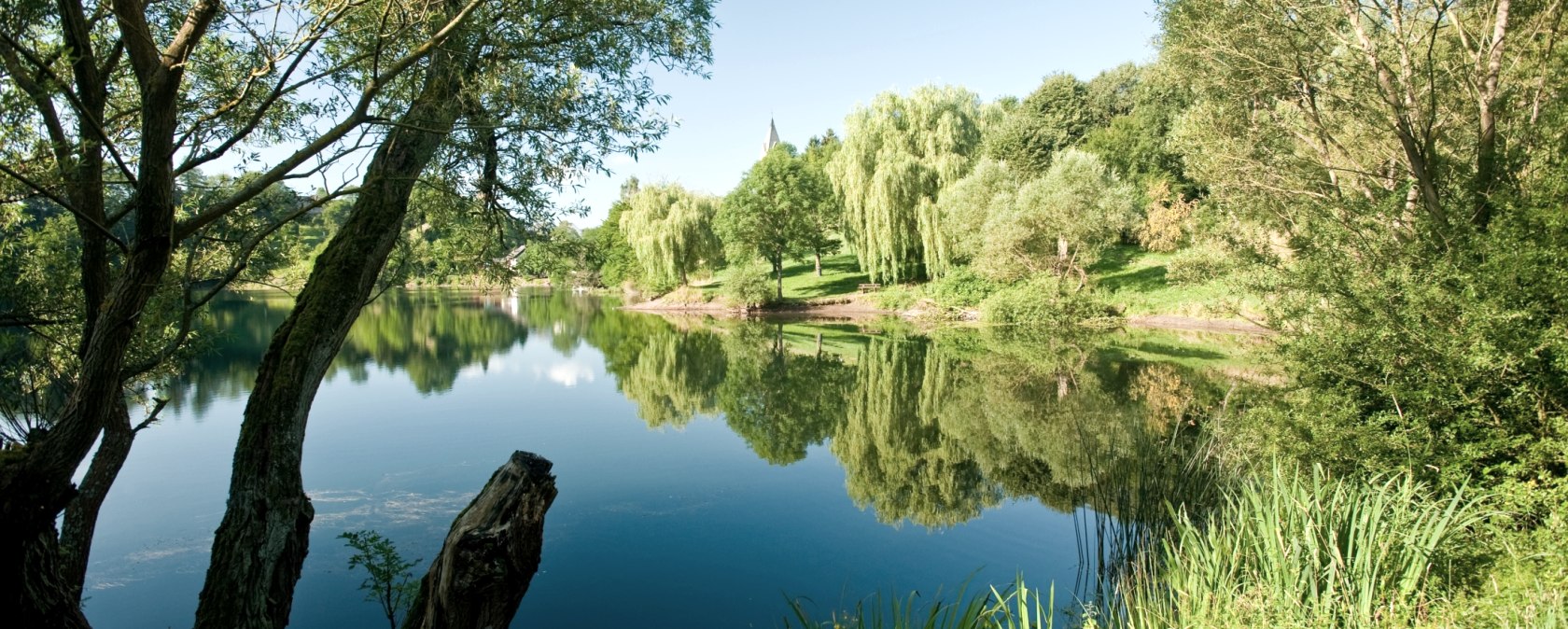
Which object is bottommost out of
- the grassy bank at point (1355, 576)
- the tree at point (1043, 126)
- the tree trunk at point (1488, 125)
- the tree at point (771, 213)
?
the grassy bank at point (1355, 576)

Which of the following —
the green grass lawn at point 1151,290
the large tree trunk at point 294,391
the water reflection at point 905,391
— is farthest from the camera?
the green grass lawn at point 1151,290

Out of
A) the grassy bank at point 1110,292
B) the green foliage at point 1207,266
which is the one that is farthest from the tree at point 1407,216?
the grassy bank at point 1110,292

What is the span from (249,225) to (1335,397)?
812 cm

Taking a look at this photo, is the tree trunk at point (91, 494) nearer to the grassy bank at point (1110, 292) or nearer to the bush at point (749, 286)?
the grassy bank at point (1110, 292)

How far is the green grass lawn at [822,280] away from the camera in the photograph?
35094 mm

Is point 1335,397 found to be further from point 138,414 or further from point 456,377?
point 456,377

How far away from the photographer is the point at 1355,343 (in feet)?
20.4

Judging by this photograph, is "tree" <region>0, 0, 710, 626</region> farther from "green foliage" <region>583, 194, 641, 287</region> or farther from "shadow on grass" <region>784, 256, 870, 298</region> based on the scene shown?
"green foliage" <region>583, 194, 641, 287</region>

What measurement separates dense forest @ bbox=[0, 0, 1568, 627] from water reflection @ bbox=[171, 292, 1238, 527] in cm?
17

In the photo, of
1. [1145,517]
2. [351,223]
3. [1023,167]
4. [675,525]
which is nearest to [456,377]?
[675,525]

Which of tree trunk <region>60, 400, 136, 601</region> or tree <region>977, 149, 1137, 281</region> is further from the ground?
tree <region>977, 149, 1137, 281</region>

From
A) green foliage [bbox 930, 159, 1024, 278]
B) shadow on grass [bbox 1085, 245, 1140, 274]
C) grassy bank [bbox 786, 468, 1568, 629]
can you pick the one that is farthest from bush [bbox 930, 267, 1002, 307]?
grassy bank [bbox 786, 468, 1568, 629]

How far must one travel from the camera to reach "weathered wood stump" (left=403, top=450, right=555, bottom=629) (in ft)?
11.2

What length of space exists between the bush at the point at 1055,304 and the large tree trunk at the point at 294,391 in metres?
22.5
